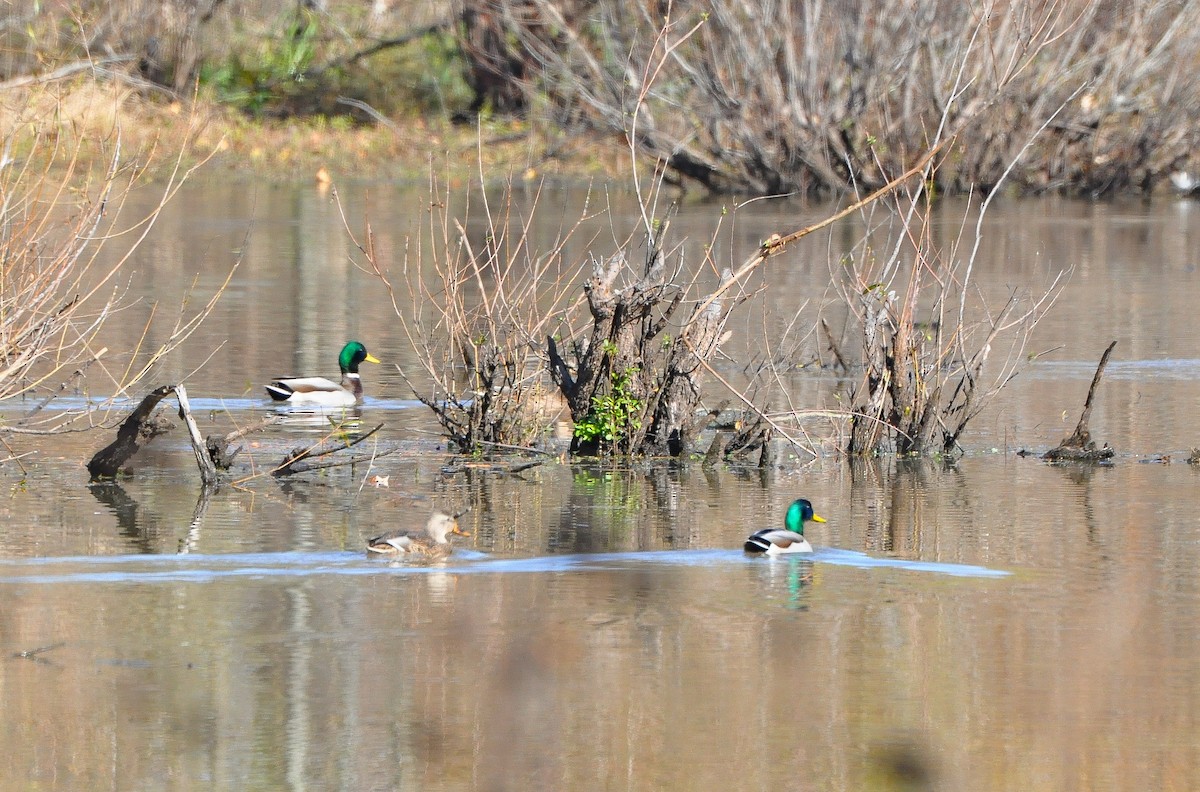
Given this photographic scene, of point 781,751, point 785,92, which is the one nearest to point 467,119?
point 785,92

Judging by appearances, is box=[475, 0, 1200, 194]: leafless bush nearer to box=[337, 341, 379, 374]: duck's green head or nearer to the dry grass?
the dry grass

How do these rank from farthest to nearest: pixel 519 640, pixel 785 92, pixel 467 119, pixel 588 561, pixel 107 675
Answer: pixel 467 119 < pixel 785 92 < pixel 588 561 < pixel 519 640 < pixel 107 675

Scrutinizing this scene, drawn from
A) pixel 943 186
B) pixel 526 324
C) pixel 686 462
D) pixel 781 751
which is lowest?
pixel 781 751

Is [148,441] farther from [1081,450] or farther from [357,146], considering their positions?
[357,146]

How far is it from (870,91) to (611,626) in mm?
24222

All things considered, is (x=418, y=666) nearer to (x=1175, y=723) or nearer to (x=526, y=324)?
(x=1175, y=723)

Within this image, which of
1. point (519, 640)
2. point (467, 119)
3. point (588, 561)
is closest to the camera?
point (519, 640)

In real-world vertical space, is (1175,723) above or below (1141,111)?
below

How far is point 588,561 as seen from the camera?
8.47m

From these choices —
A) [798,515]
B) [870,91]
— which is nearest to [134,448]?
[798,515]

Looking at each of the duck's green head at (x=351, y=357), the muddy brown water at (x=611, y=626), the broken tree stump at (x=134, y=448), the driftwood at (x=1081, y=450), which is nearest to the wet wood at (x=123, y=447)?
the broken tree stump at (x=134, y=448)

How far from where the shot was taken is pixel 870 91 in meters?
30.8

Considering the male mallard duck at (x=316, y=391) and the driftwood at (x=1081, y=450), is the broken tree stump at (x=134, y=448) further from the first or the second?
the driftwood at (x=1081, y=450)

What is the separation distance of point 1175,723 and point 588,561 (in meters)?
2.77
